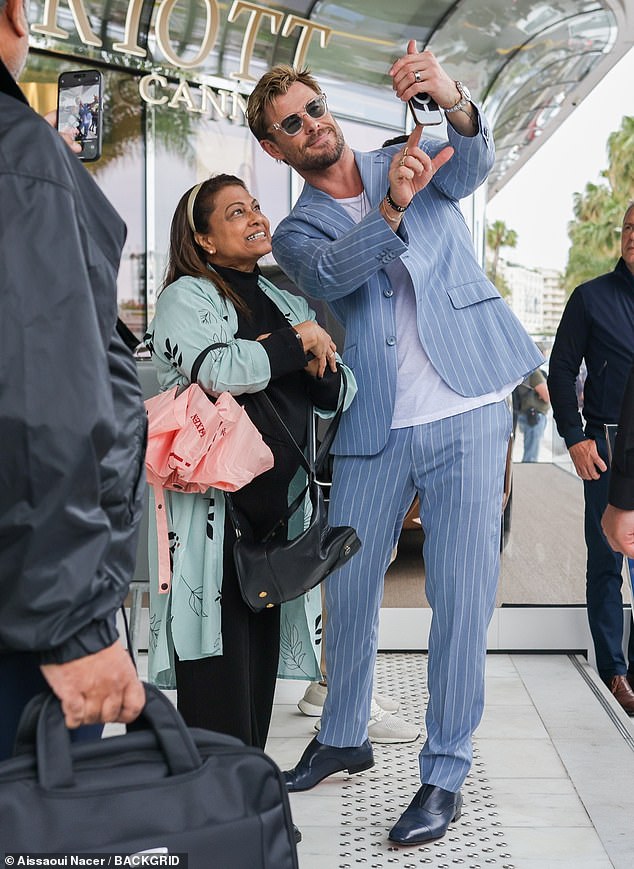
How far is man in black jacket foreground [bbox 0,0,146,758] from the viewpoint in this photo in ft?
3.39

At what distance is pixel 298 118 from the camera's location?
7.89 feet

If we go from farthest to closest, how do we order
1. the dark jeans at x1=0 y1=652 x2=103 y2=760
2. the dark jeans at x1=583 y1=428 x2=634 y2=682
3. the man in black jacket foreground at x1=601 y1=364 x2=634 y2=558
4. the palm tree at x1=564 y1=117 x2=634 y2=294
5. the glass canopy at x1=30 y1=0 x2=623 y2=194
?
the palm tree at x1=564 y1=117 x2=634 y2=294, the glass canopy at x1=30 y1=0 x2=623 y2=194, the dark jeans at x1=583 y1=428 x2=634 y2=682, the man in black jacket foreground at x1=601 y1=364 x2=634 y2=558, the dark jeans at x1=0 y1=652 x2=103 y2=760

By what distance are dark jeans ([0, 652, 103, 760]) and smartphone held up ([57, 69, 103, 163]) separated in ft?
4.46

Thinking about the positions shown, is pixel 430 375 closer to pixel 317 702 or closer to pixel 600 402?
pixel 317 702

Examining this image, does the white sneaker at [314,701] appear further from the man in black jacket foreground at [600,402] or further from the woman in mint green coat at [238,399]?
the man in black jacket foreground at [600,402]

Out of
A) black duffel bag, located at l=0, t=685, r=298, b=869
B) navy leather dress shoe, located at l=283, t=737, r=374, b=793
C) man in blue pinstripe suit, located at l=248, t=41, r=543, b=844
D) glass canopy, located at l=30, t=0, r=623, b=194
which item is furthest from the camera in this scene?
glass canopy, located at l=30, t=0, r=623, b=194

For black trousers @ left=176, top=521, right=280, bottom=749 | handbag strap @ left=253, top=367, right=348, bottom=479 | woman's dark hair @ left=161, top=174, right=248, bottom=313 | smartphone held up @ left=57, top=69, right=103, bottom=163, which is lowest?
black trousers @ left=176, top=521, right=280, bottom=749

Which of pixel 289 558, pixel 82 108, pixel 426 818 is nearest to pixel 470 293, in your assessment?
pixel 289 558

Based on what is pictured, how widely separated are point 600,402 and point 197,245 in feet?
6.49

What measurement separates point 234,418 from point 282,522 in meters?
0.29

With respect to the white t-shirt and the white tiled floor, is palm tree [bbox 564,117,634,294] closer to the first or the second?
the white tiled floor

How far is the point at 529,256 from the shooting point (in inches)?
208

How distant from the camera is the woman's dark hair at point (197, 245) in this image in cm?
238

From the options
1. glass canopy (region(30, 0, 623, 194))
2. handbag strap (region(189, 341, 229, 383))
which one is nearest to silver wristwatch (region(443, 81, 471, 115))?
handbag strap (region(189, 341, 229, 383))
